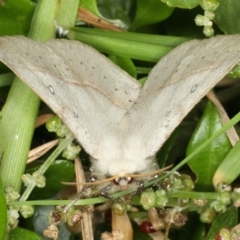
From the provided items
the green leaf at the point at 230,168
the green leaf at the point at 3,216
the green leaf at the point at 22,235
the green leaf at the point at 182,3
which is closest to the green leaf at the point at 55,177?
the green leaf at the point at 22,235

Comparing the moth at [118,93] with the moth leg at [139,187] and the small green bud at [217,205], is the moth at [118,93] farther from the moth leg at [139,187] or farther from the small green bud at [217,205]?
the small green bud at [217,205]

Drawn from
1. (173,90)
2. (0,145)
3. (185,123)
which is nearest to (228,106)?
(185,123)

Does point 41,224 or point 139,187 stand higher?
point 139,187

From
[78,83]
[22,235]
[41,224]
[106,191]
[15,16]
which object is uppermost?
[15,16]

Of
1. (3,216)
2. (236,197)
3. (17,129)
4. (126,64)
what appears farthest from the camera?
(126,64)

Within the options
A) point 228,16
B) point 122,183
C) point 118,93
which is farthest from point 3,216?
point 228,16

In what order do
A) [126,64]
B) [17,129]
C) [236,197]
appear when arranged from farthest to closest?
[126,64] < [17,129] < [236,197]

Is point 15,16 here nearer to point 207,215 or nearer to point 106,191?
point 106,191
